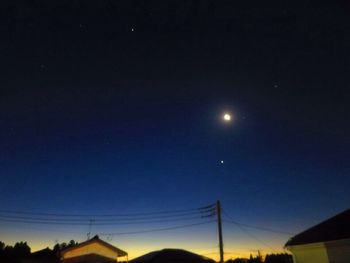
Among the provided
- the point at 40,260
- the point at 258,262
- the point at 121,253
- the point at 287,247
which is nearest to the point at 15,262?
the point at 40,260

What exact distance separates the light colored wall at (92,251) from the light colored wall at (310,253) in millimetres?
20983

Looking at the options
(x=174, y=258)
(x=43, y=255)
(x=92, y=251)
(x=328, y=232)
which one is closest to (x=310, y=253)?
(x=328, y=232)

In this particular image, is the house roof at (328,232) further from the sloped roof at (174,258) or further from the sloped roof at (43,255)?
the sloped roof at (43,255)

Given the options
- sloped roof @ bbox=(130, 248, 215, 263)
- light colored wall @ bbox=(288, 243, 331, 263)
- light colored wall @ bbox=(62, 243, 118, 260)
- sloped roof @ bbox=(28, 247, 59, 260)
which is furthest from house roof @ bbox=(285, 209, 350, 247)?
sloped roof @ bbox=(28, 247, 59, 260)

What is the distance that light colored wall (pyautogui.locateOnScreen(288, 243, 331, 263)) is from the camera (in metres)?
18.8

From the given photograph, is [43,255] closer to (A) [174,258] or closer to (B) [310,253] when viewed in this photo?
(A) [174,258]

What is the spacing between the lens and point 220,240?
25.2m

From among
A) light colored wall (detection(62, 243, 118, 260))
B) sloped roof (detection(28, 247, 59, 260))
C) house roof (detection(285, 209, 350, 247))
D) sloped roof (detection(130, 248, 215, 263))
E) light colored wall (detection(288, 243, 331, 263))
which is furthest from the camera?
sloped roof (detection(28, 247, 59, 260))

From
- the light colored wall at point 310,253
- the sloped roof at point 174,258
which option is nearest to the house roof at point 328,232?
the light colored wall at point 310,253

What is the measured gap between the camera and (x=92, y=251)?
3428 centimetres

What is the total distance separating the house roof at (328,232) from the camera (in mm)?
18328

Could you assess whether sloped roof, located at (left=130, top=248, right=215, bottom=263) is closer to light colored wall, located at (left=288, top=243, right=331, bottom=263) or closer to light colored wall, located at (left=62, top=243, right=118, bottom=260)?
light colored wall, located at (left=62, top=243, right=118, bottom=260)

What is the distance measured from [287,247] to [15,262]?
3843 centimetres

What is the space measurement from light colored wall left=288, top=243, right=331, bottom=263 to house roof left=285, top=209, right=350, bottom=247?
277mm
